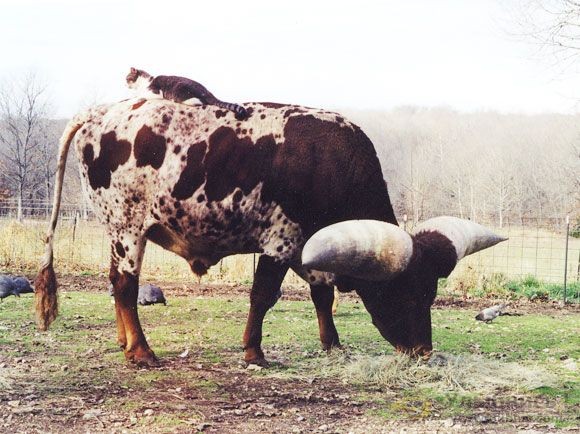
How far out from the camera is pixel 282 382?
5.83 meters

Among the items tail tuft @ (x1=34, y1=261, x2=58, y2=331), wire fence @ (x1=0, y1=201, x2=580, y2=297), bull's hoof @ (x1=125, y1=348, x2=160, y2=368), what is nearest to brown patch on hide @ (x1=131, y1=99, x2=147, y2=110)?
tail tuft @ (x1=34, y1=261, x2=58, y2=331)

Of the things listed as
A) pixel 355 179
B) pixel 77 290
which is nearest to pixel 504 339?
pixel 355 179

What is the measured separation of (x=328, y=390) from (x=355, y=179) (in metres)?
1.81

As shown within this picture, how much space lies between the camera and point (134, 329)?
21.3 ft

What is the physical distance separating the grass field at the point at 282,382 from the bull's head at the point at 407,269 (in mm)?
295

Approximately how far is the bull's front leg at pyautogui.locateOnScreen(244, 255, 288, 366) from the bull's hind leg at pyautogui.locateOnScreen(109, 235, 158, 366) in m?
0.89

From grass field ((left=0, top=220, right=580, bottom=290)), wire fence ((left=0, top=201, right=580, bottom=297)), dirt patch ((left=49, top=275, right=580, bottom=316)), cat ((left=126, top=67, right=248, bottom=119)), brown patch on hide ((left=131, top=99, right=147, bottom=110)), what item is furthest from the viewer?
wire fence ((left=0, top=201, right=580, bottom=297))

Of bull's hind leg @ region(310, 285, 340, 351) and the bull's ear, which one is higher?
the bull's ear

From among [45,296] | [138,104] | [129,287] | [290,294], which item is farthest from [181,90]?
[290,294]

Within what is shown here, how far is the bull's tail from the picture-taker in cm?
688

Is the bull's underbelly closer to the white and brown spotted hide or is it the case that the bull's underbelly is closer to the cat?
the white and brown spotted hide

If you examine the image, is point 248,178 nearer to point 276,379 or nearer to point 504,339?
point 276,379

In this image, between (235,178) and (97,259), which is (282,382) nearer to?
(235,178)

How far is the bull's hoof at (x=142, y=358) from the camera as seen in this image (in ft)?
20.8
